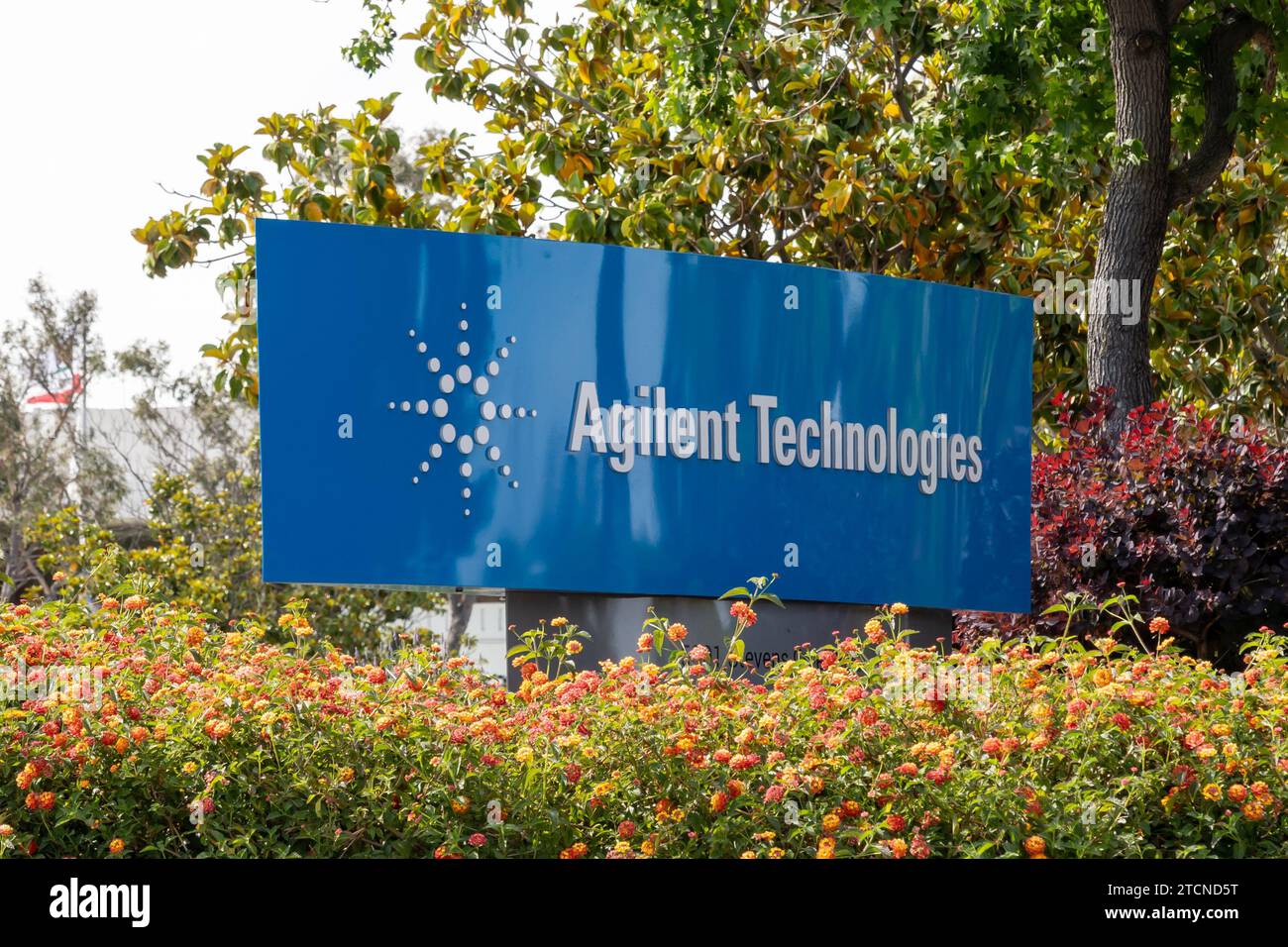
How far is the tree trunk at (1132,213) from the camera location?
10094 mm

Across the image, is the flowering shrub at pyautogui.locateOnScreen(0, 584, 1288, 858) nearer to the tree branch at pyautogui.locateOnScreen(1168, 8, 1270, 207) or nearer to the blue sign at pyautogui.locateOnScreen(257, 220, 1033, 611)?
the blue sign at pyautogui.locateOnScreen(257, 220, 1033, 611)

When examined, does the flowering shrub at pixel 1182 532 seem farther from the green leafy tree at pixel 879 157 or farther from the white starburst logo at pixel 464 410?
the white starburst logo at pixel 464 410

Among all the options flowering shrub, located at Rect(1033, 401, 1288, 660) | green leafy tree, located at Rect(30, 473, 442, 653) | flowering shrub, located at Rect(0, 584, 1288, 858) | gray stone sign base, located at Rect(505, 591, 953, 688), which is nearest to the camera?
flowering shrub, located at Rect(0, 584, 1288, 858)

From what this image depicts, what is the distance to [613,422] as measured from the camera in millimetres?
7176

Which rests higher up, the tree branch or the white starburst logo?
the tree branch

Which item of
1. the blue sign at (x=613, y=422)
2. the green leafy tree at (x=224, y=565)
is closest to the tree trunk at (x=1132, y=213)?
the blue sign at (x=613, y=422)

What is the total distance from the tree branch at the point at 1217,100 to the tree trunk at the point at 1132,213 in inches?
12.8

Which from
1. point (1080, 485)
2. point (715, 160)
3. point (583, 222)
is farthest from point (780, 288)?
point (715, 160)

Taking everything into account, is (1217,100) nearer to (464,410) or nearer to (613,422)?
(613,422)

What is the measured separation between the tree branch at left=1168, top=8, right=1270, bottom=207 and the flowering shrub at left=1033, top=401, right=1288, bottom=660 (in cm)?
235

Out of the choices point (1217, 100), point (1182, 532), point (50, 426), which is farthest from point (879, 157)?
point (50, 426)

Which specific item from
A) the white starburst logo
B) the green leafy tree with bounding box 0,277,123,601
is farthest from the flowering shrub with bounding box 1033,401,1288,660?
the green leafy tree with bounding box 0,277,123,601

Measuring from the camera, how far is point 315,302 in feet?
22.3

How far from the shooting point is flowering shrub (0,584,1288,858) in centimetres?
411
